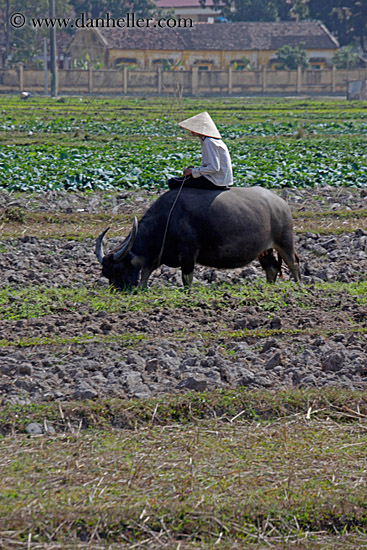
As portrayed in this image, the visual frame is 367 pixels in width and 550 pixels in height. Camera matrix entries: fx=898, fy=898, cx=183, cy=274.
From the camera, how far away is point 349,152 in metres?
19.5

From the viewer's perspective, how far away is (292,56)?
6003 cm

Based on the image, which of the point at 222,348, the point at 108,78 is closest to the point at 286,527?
the point at 222,348

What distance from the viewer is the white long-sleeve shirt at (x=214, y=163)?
7930 millimetres

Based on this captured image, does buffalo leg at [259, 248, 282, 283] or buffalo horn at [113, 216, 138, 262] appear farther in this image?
buffalo leg at [259, 248, 282, 283]

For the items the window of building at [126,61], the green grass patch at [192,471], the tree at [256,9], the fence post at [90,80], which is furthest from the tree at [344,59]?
the green grass patch at [192,471]

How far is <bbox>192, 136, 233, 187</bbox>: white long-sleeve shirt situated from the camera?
7.93 meters

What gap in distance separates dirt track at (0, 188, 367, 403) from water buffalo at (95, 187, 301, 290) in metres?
0.47

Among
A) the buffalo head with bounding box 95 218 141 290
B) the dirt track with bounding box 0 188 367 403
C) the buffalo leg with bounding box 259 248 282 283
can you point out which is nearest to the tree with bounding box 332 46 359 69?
the dirt track with bounding box 0 188 367 403

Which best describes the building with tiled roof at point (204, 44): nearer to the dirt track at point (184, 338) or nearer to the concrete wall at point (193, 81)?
the concrete wall at point (193, 81)

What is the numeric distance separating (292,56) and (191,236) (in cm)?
5448

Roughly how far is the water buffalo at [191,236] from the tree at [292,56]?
53.7m

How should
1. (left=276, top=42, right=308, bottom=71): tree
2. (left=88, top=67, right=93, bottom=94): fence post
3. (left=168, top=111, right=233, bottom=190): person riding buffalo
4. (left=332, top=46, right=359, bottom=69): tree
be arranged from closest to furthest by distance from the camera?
(left=168, top=111, right=233, bottom=190): person riding buffalo
(left=88, top=67, right=93, bottom=94): fence post
(left=332, top=46, right=359, bottom=69): tree
(left=276, top=42, right=308, bottom=71): tree

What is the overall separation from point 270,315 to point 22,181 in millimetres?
8213

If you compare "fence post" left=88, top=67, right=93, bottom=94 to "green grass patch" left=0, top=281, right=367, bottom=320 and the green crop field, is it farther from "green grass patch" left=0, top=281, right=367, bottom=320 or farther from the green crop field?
"green grass patch" left=0, top=281, right=367, bottom=320
